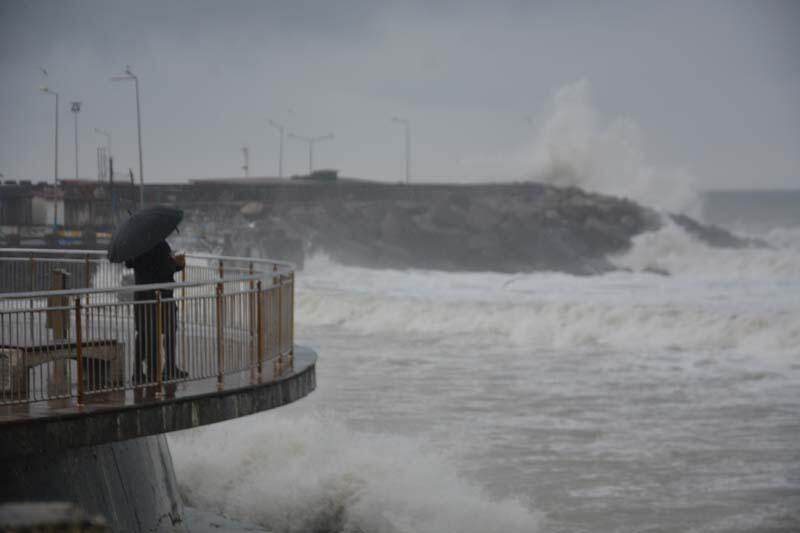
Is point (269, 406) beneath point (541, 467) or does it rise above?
above

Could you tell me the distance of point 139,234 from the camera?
8852mm

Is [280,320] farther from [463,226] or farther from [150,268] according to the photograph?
[463,226]

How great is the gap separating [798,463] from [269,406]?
9.47m

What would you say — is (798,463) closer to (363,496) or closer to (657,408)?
(657,408)

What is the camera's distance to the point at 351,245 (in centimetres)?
8812

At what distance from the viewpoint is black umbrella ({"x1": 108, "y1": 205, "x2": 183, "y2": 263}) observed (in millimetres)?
8797

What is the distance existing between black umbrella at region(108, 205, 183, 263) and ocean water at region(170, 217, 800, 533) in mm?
4664

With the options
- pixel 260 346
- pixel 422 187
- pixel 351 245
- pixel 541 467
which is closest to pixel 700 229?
pixel 422 187

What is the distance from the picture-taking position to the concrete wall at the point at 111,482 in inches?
285

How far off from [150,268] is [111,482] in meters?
1.69

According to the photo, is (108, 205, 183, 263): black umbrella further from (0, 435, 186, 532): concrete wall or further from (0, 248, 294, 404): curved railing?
(0, 435, 186, 532): concrete wall

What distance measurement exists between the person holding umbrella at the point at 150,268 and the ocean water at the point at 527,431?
4.41 meters


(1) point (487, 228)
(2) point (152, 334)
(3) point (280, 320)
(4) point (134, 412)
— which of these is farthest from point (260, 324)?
(1) point (487, 228)

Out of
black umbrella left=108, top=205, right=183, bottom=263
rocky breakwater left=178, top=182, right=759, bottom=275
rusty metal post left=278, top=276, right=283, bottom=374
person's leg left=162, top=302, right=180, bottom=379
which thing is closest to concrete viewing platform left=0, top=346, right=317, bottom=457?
person's leg left=162, top=302, right=180, bottom=379
